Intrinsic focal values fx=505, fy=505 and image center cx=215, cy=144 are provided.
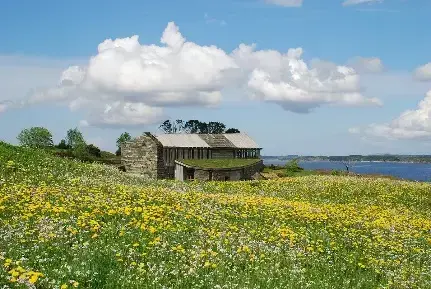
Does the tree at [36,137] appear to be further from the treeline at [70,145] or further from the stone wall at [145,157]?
the stone wall at [145,157]

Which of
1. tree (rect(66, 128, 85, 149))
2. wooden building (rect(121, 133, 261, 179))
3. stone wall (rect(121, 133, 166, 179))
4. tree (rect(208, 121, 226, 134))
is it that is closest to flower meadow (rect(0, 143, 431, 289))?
stone wall (rect(121, 133, 166, 179))

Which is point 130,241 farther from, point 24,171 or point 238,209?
point 24,171

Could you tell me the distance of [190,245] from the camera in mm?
13391

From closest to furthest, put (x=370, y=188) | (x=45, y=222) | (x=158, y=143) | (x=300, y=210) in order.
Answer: (x=45, y=222) < (x=300, y=210) < (x=370, y=188) < (x=158, y=143)

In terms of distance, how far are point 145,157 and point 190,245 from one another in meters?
60.7

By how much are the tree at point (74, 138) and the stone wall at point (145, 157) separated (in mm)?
39843

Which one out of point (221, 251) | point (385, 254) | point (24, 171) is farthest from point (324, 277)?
point (24, 171)

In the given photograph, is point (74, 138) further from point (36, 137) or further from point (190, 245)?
point (190, 245)

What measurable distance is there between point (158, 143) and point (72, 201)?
54.7 meters

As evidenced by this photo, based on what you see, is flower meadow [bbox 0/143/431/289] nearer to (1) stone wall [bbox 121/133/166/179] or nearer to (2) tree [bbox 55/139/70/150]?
(1) stone wall [bbox 121/133/166/179]

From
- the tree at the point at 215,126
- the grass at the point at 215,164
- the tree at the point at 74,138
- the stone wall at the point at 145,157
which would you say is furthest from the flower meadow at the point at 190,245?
the tree at the point at 215,126

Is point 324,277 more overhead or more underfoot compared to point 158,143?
more underfoot

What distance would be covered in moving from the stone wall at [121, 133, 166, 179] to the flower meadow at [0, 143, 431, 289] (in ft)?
160

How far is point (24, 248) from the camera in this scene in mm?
11594
